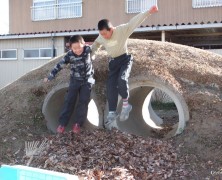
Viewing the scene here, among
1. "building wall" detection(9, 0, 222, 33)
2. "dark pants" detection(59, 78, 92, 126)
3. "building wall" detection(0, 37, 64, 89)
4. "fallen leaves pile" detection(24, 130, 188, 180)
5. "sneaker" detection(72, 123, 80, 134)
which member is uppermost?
"building wall" detection(9, 0, 222, 33)

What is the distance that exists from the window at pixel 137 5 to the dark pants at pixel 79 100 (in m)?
12.6

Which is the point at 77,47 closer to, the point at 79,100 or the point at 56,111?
the point at 79,100

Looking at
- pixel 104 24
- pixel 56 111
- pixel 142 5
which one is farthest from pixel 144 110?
pixel 142 5

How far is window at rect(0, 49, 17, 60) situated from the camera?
2059 centimetres

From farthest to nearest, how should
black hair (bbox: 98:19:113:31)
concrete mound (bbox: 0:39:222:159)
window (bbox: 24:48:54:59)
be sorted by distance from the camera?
1. window (bbox: 24:48:54:59)
2. concrete mound (bbox: 0:39:222:159)
3. black hair (bbox: 98:19:113:31)

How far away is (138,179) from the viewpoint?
5.62 meters

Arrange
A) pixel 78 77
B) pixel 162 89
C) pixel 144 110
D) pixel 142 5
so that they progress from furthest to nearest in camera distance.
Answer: pixel 142 5, pixel 144 110, pixel 162 89, pixel 78 77

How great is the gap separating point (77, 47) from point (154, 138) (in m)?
2.26

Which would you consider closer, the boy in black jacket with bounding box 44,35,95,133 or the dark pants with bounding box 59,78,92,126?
the boy in black jacket with bounding box 44,35,95,133

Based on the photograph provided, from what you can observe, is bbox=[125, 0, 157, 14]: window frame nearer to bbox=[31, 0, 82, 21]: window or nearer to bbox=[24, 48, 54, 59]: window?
bbox=[31, 0, 82, 21]: window

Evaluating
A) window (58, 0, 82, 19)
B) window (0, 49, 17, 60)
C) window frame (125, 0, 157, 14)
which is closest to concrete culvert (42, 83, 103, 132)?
window frame (125, 0, 157, 14)

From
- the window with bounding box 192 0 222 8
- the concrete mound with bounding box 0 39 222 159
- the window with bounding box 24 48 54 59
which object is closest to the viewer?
the concrete mound with bounding box 0 39 222 159

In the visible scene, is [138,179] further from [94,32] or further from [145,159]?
[94,32]

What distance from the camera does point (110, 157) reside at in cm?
611
